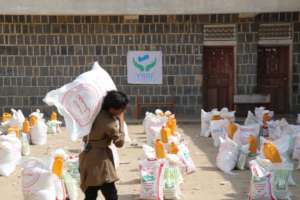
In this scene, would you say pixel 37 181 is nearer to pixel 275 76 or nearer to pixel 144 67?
pixel 144 67

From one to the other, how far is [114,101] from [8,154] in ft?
12.2

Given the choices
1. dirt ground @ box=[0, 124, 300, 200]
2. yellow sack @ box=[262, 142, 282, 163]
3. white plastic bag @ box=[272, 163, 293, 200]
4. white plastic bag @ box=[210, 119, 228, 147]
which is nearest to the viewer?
white plastic bag @ box=[272, 163, 293, 200]

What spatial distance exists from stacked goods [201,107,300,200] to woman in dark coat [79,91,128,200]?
203 cm

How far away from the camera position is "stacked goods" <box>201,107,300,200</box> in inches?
241

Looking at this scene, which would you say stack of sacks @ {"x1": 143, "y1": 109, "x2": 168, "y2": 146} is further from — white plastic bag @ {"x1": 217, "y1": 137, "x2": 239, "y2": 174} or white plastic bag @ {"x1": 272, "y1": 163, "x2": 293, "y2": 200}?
white plastic bag @ {"x1": 272, "y1": 163, "x2": 293, "y2": 200}

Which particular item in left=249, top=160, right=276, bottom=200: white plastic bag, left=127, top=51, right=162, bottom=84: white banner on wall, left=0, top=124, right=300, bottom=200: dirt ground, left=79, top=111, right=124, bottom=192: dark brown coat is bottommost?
left=0, top=124, right=300, bottom=200: dirt ground

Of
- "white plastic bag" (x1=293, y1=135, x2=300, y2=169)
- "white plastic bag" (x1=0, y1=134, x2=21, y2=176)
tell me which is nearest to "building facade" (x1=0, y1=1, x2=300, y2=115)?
"white plastic bag" (x1=293, y1=135, x2=300, y2=169)

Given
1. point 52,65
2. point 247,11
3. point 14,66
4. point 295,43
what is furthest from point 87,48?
point 295,43

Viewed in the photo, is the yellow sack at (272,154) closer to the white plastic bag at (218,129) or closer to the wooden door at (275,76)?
the white plastic bag at (218,129)

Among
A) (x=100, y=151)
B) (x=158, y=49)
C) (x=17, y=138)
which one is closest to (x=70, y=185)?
(x=100, y=151)

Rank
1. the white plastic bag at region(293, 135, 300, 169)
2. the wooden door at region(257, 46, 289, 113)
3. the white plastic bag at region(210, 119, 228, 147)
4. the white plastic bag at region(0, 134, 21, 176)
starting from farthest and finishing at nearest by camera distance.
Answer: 1. the wooden door at region(257, 46, 289, 113)
2. the white plastic bag at region(210, 119, 228, 147)
3. the white plastic bag at region(293, 135, 300, 169)
4. the white plastic bag at region(0, 134, 21, 176)

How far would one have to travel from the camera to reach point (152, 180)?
20.2ft

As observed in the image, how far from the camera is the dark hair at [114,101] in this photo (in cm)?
463

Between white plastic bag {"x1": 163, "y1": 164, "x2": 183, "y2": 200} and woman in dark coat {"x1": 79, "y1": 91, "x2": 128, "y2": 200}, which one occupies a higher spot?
woman in dark coat {"x1": 79, "y1": 91, "x2": 128, "y2": 200}
